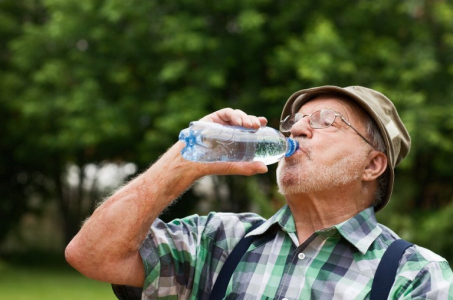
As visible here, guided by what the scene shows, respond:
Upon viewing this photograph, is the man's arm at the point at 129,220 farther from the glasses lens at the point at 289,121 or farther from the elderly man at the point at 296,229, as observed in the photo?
the glasses lens at the point at 289,121

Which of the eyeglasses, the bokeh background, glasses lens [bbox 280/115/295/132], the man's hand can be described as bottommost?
the bokeh background

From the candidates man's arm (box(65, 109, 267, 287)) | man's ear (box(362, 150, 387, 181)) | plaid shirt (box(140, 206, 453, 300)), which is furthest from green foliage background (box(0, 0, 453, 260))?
man's arm (box(65, 109, 267, 287))

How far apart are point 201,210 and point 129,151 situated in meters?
2.63

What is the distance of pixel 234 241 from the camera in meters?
2.58

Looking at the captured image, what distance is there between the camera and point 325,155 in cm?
259

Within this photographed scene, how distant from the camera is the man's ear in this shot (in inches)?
106

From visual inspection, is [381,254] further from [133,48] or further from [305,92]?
[133,48]

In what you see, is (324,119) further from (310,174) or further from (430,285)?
(430,285)

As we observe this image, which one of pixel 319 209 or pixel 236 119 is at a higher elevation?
pixel 236 119

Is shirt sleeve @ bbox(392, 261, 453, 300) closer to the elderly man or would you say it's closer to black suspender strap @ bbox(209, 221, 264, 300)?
the elderly man

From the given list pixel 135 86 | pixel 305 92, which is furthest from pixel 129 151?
pixel 305 92

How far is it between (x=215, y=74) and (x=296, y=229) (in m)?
9.02

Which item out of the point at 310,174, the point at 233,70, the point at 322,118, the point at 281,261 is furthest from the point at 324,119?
the point at 233,70

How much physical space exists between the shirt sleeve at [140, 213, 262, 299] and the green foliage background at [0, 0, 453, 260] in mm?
7578
